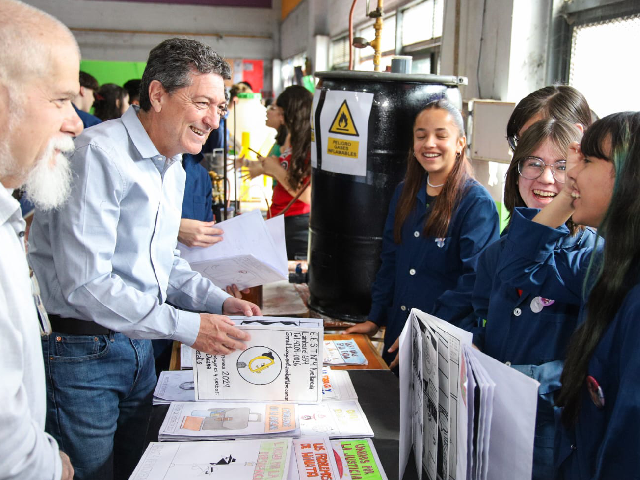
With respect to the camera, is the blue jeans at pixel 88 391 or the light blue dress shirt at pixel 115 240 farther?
the blue jeans at pixel 88 391

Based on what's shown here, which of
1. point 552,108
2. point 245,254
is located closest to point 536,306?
point 552,108

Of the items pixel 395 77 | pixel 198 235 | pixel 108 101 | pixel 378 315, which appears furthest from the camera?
pixel 108 101

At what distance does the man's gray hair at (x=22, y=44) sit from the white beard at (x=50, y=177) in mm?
127

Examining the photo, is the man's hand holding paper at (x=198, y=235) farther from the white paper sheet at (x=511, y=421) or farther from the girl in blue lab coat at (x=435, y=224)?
the white paper sheet at (x=511, y=421)

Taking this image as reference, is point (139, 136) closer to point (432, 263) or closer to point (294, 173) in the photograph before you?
point (432, 263)

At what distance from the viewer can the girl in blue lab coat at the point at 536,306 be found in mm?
1143

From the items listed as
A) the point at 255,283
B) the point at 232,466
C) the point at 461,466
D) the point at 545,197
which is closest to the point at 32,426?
the point at 232,466

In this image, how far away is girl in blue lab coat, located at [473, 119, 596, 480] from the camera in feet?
3.75

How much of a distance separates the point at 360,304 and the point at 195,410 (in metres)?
1.36

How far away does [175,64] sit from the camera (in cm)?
150

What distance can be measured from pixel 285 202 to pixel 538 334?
96.6 inches

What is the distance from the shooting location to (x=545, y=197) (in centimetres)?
143

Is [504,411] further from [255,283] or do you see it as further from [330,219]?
[330,219]

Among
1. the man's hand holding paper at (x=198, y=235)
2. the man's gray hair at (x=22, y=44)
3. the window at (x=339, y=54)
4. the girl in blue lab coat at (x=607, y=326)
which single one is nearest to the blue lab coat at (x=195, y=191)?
the man's hand holding paper at (x=198, y=235)
